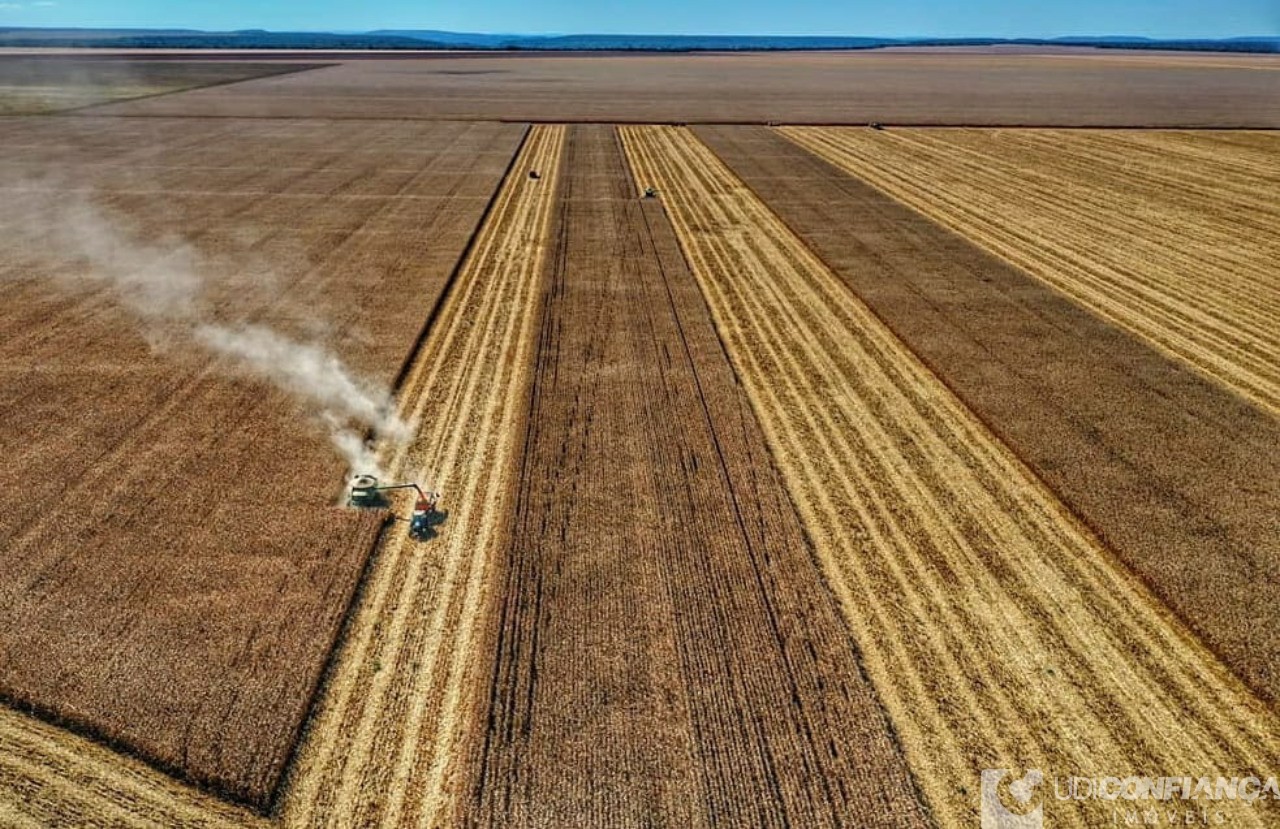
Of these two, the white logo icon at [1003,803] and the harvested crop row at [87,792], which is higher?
the white logo icon at [1003,803]

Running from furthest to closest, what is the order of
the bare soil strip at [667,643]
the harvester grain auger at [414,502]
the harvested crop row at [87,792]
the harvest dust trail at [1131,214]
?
the harvest dust trail at [1131,214] < the harvester grain auger at [414,502] < the bare soil strip at [667,643] < the harvested crop row at [87,792]

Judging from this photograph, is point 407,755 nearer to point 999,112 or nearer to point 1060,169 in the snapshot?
point 1060,169

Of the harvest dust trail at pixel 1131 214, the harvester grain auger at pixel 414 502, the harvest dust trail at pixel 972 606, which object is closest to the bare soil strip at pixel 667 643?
the harvest dust trail at pixel 972 606

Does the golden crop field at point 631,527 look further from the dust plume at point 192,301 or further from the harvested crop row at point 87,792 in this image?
the dust plume at point 192,301

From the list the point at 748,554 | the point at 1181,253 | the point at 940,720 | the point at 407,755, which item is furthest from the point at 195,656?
the point at 1181,253

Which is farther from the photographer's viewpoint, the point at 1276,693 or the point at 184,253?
the point at 184,253

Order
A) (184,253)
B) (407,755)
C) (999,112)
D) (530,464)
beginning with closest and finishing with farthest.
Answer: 1. (407,755)
2. (530,464)
3. (184,253)
4. (999,112)

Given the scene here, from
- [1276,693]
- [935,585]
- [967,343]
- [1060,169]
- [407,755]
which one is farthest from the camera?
[1060,169]
